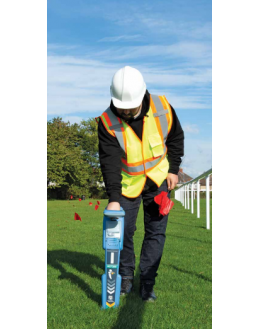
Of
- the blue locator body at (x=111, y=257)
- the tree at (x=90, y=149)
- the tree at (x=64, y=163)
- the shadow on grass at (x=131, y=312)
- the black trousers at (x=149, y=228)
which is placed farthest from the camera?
the tree at (x=90, y=149)

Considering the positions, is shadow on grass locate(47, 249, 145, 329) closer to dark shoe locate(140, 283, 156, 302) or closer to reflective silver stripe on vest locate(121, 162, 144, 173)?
dark shoe locate(140, 283, 156, 302)

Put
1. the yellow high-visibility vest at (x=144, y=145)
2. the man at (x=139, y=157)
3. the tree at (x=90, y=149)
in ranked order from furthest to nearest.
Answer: the tree at (x=90, y=149), the yellow high-visibility vest at (x=144, y=145), the man at (x=139, y=157)

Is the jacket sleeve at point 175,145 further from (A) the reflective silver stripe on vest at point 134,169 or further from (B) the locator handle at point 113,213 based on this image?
(B) the locator handle at point 113,213

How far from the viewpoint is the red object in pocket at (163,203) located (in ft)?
13.6

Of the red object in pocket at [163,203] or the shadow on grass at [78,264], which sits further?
the shadow on grass at [78,264]

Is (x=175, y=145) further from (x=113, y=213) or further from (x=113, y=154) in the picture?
(x=113, y=213)

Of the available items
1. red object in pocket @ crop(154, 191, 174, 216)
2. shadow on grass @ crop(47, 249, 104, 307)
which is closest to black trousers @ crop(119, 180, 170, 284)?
red object in pocket @ crop(154, 191, 174, 216)

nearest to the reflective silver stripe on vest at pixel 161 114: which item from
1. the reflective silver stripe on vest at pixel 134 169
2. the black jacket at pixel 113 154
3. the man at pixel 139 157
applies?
the man at pixel 139 157

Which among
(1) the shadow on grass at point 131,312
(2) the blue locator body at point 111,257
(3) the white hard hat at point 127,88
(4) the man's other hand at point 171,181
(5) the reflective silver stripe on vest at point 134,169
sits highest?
(3) the white hard hat at point 127,88

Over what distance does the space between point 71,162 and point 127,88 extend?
4678 centimetres

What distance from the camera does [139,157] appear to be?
4.09 metres

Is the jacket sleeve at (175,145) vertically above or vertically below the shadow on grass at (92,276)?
above
